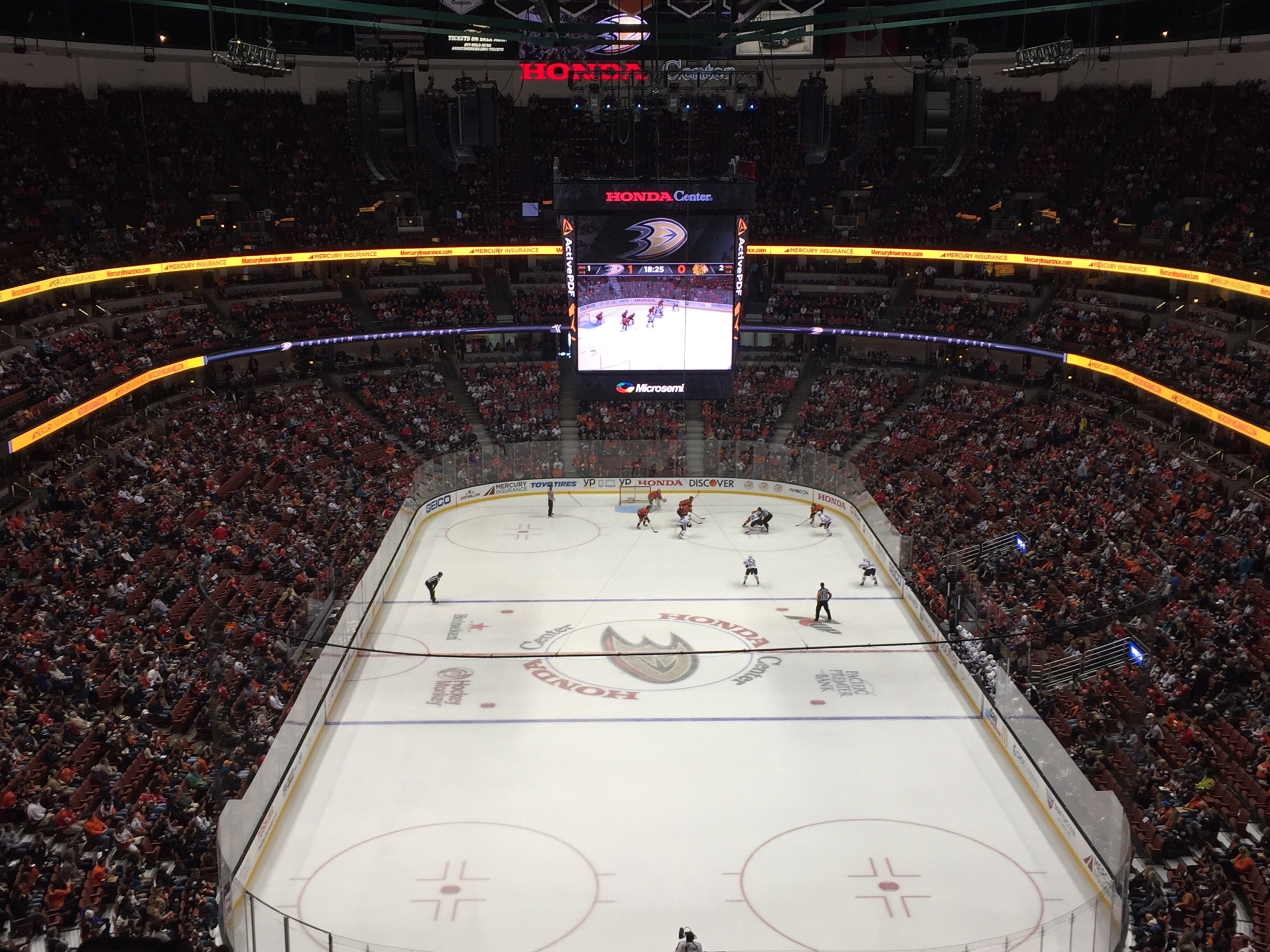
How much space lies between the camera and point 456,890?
1552 cm

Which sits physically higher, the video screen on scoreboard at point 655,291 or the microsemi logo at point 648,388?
the video screen on scoreboard at point 655,291

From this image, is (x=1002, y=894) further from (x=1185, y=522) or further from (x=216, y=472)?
(x=216, y=472)

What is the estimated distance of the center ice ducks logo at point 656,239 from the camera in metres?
30.2

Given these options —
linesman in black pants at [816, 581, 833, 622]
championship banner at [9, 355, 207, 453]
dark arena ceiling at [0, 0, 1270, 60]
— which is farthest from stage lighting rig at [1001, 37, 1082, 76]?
championship banner at [9, 355, 207, 453]

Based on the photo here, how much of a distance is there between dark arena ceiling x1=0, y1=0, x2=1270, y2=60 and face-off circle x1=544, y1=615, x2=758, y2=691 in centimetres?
1187

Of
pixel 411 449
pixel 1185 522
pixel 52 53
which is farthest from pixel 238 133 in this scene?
pixel 1185 522

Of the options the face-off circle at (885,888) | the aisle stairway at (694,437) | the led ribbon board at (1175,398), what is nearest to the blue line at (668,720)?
the face-off circle at (885,888)

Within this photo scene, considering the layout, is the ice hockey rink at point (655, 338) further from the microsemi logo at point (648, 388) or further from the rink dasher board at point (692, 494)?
the rink dasher board at point (692, 494)

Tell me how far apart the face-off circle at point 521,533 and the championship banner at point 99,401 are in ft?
29.5

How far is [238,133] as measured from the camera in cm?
4228

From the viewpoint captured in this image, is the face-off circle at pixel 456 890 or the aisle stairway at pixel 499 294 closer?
the face-off circle at pixel 456 890

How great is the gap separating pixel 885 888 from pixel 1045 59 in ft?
52.0

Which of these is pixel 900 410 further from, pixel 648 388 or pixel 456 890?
pixel 456 890

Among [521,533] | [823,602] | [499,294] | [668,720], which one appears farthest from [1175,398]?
Answer: [499,294]
